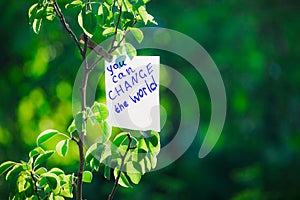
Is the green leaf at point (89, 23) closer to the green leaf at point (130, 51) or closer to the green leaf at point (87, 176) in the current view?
the green leaf at point (130, 51)

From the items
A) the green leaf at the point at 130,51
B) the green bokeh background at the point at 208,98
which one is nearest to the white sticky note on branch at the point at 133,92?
the green leaf at the point at 130,51

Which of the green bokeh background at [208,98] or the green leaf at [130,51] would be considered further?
the green bokeh background at [208,98]

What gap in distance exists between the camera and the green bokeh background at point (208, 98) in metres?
2.38

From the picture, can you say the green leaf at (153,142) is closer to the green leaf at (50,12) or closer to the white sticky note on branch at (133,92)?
the white sticky note on branch at (133,92)

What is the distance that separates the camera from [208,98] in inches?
96.0

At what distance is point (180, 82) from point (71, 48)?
0.47 metres

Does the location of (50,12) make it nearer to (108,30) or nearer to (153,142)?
(108,30)

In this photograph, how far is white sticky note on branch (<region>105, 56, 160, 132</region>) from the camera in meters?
0.79

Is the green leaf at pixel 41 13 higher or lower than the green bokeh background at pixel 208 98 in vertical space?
lower

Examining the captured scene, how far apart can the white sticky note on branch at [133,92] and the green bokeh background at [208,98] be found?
1524 millimetres

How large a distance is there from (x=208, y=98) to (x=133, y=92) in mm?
1659

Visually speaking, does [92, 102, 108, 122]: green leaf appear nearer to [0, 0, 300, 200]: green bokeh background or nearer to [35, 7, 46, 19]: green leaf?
[35, 7, 46, 19]: green leaf

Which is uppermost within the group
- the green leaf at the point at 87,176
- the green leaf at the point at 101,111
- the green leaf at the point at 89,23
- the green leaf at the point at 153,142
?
the green leaf at the point at 89,23

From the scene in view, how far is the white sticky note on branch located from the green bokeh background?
152 cm
